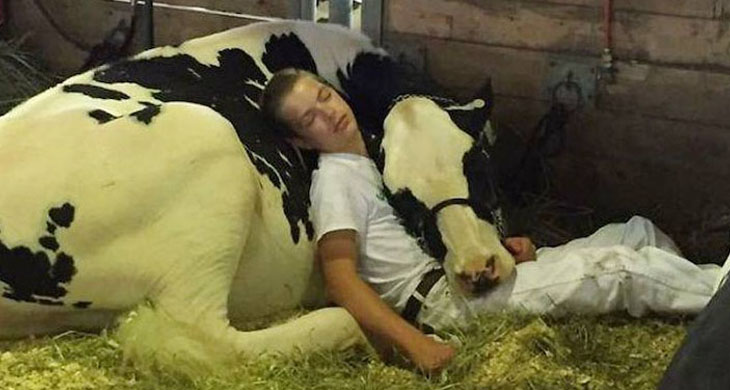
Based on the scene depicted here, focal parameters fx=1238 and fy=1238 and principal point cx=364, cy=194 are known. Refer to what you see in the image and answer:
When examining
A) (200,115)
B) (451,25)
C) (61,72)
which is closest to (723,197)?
(451,25)

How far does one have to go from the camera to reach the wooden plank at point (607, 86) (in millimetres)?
2854

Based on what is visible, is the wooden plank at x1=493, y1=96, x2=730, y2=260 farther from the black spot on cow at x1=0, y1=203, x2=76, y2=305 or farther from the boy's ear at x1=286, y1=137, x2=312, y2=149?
the black spot on cow at x1=0, y1=203, x2=76, y2=305

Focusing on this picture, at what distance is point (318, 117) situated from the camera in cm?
246

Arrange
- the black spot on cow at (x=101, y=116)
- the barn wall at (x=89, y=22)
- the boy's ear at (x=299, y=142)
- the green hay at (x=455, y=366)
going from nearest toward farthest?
the green hay at (x=455, y=366) < the black spot on cow at (x=101, y=116) < the boy's ear at (x=299, y=142) < the barn wall at (x=89, y=22)

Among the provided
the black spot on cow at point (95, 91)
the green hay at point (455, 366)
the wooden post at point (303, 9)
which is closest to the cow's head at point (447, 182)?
the green hay at point (455, 366)

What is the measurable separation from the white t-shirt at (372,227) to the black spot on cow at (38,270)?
1.63 feet

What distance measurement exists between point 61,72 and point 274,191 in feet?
5.14

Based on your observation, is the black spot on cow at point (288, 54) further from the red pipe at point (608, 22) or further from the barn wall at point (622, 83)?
the red pipe at point (608, 22)

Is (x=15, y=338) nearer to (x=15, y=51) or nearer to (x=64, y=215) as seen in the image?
(x=64, y=215)

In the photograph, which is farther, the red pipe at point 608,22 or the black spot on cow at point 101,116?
the red pipe at point 608,22

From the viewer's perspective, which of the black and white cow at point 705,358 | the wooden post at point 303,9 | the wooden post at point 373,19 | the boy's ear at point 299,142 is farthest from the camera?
the wooden post at point 303,9

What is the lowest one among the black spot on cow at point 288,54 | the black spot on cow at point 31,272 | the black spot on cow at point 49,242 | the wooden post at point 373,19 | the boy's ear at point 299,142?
the black spot on cow at point 31,272

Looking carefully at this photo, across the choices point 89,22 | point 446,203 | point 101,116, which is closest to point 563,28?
point 446,203

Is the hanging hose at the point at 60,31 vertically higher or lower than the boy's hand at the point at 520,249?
higher
